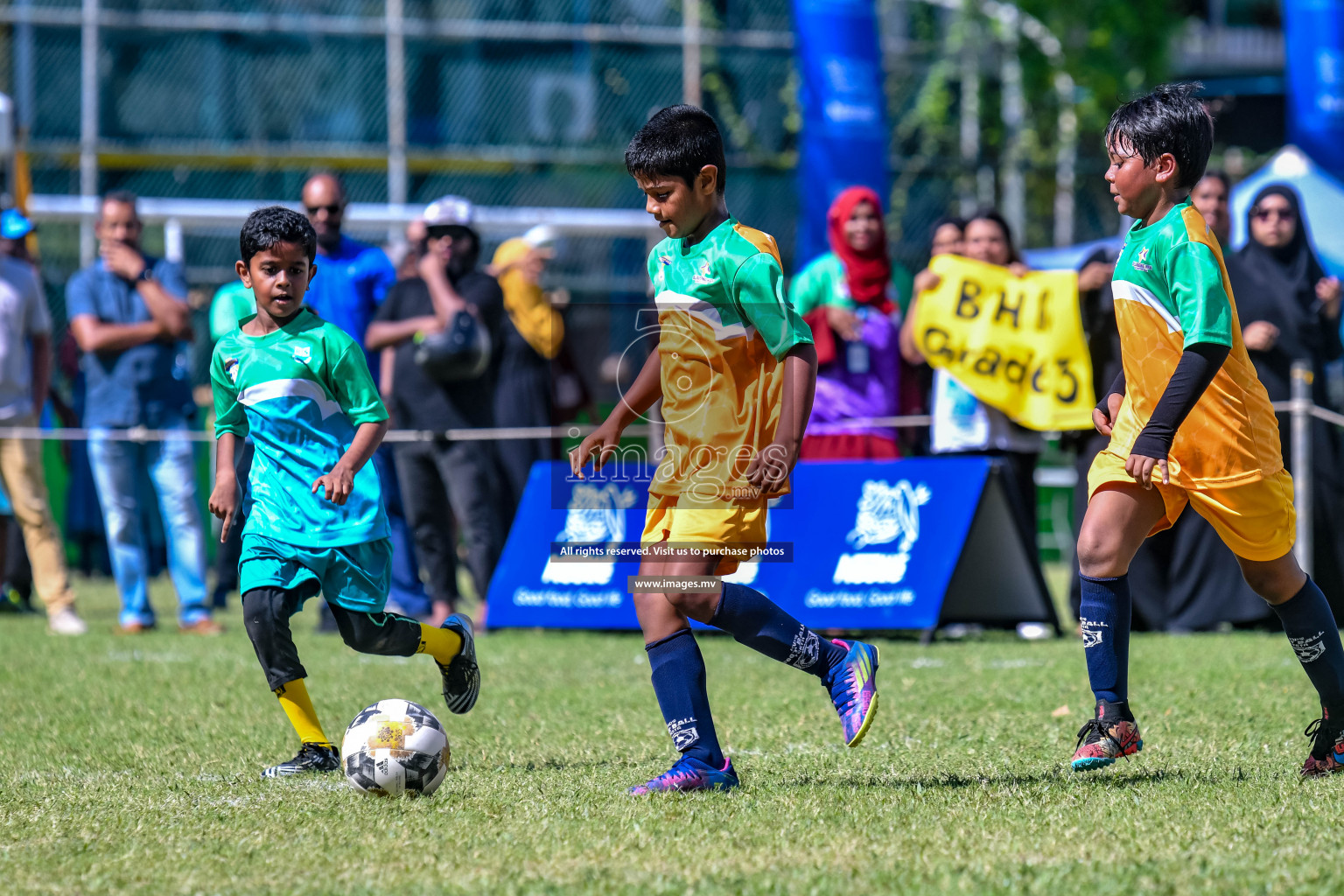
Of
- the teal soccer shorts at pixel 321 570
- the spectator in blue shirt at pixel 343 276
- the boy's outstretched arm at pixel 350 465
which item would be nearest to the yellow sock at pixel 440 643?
the teal soccer shorts at pixel 321 570

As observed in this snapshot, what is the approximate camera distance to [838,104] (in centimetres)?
1655

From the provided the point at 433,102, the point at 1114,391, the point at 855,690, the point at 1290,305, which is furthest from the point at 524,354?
the point at 433,102

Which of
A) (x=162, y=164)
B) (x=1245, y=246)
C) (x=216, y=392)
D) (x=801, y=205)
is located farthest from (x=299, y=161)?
(x=216, y=392)

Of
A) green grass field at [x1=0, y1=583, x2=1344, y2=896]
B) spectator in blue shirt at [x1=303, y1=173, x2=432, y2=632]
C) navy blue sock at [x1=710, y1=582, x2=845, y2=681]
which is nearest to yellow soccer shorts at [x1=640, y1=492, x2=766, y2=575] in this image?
navy blue sock at [x1=710, y1=582, x2=845, y2=681]

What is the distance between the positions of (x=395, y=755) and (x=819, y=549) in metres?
4.78

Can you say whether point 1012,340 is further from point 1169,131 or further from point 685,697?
point 685,697

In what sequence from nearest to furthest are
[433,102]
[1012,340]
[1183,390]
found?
[1183,390]
[1012,340]
[433,102]

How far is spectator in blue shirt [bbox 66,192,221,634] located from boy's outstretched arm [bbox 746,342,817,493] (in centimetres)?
594

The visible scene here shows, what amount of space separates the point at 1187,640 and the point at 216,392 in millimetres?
5177

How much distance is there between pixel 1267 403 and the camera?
4602mm

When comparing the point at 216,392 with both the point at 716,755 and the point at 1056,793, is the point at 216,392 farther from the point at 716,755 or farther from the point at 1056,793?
the point at 1056,793

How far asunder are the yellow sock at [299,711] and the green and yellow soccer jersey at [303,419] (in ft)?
1.41

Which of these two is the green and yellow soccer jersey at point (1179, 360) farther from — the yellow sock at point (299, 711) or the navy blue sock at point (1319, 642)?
the yellow sock at point (299, 711)

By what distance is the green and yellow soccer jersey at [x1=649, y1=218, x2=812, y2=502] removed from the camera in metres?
4.40
